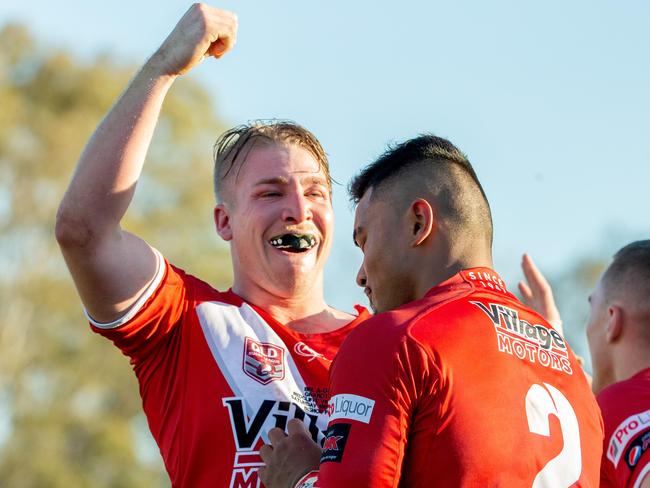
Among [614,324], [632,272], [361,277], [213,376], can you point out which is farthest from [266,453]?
[632,272]

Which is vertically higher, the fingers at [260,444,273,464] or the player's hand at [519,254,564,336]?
the player's hand at [519,254,564,336]

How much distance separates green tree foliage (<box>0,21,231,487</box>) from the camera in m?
25.8

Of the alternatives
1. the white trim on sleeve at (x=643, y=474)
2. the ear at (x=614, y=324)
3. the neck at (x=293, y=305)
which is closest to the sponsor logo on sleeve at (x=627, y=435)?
the white trim on sleeve at (x=643, y=474)

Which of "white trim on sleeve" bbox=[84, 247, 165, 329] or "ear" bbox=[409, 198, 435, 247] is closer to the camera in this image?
"ear" bbox=[409, 198, 435, 247]

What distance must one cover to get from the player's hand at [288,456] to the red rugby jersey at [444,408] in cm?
30

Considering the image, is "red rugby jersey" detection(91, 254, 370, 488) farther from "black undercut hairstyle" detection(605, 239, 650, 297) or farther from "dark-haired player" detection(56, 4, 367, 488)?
"black undercut hairstyle" detection(605, 239, 650, 297)

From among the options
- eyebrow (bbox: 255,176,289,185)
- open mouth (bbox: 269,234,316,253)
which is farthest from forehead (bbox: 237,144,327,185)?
open mouth (bbox: 269,234,316,253)

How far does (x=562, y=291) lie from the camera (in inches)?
1698

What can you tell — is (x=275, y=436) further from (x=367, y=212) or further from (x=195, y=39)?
(x=195, y=39)

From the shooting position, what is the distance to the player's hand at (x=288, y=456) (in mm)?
3953

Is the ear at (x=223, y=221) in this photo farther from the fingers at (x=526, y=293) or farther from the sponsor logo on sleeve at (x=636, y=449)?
Result: the sponsor logo on sleeve at (x=636, y=449)

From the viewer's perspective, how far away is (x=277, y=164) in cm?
516

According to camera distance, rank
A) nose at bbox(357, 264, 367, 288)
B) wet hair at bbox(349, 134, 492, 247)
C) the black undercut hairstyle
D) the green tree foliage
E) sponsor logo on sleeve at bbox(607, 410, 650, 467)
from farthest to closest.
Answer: the green tree foliage → the black undercut hairstyle → sponsor logo on sleeve at bbox(607, 410, 650, 467) → nose at bbox(357, 264, 367, 288) → wet hair at bbox(349, 134, 492, 247)

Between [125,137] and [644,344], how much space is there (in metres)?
3.47
